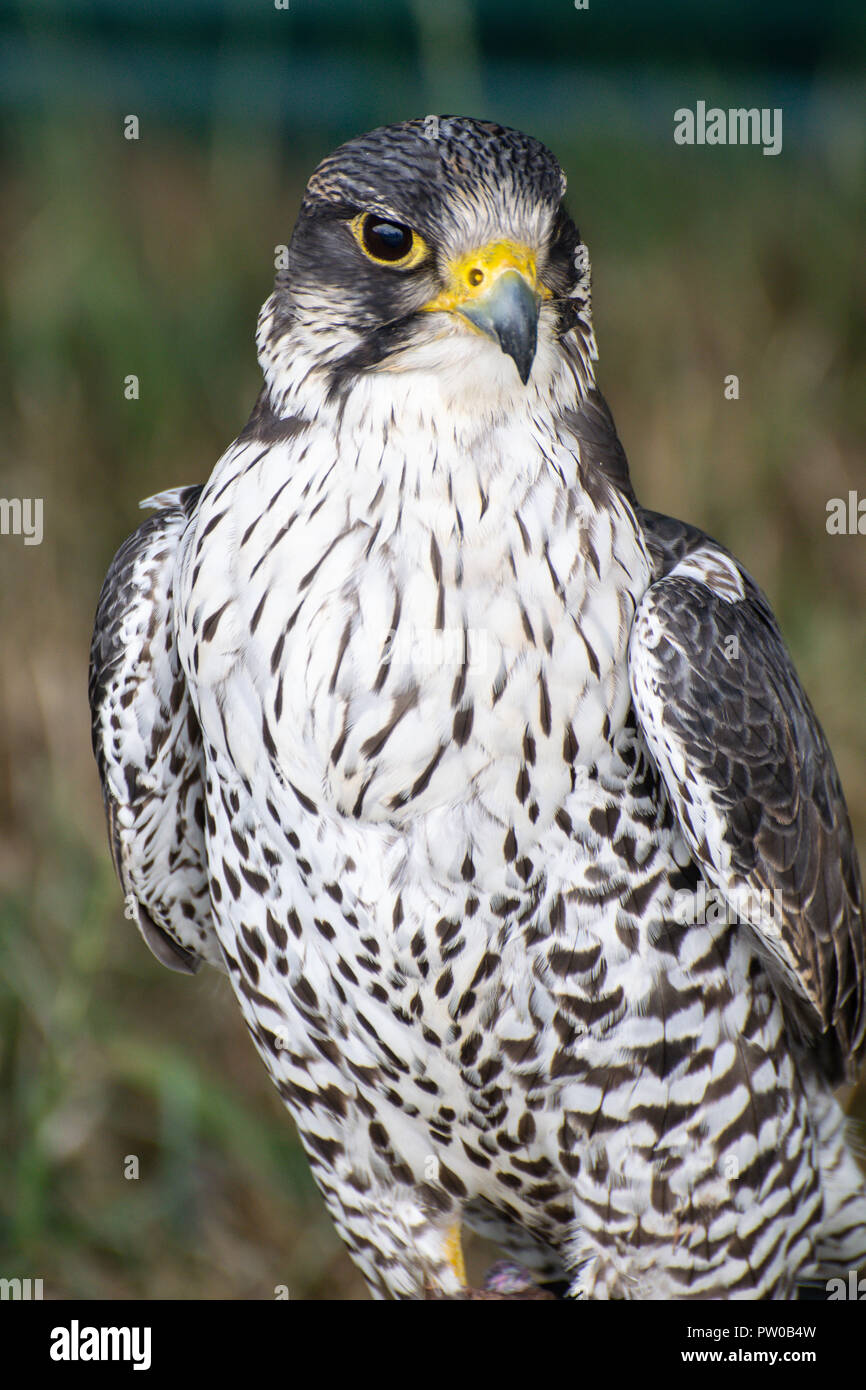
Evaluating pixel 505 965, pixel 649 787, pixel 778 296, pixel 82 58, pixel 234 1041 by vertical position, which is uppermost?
pixel 82 58

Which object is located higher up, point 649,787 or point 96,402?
point 96,402

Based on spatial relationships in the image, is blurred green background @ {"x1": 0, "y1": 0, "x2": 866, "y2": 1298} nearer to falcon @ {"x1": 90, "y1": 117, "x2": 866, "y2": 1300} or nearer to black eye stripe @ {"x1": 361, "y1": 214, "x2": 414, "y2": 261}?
falcon @ {"x1": 90, "y1": 117, "x2": 866, "y2": 1300}

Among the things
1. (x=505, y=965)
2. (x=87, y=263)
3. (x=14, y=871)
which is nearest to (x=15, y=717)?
(x=14, y=871)

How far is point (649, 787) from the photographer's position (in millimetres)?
2158

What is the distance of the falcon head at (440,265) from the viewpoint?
6.15 ft

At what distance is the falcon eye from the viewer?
6.28ft

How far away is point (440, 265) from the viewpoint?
1.91 meters

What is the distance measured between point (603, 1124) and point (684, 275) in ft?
12.2

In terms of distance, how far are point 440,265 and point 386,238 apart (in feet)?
0.27

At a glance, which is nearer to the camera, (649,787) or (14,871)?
(649,787)

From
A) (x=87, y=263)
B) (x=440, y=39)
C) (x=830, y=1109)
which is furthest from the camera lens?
(x=87, y=263)

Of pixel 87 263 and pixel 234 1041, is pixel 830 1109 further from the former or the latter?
pixel 87 263

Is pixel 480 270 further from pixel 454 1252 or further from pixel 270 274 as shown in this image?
pixel 270 274

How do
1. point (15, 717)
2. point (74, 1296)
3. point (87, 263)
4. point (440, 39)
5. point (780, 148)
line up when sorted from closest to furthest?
1. point (74, 1296)
2. point (440, 39)
3. point (15, 717)
4. point (87, 263)
5. point (780, 148)
